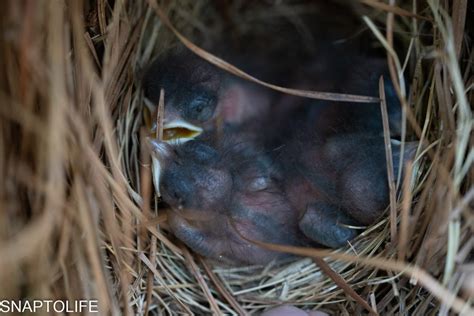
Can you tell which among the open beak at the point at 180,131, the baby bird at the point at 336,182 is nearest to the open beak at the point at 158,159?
the open beak at the point at 180,131

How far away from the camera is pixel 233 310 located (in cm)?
147

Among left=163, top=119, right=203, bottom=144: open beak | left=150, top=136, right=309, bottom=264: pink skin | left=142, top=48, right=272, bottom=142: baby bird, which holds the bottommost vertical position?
left=150, top=136, right=309, bottom=264: pink skin

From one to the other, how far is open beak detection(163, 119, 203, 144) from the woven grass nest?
7 centimetres

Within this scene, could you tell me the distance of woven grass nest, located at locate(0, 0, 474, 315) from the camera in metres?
1.03

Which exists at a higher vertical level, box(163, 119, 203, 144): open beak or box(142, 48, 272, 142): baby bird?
box(142, 48, 272, 142): baby bird

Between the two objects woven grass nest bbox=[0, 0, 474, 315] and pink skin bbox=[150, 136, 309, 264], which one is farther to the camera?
pink skin bbox=[150, 136, 309, 264]

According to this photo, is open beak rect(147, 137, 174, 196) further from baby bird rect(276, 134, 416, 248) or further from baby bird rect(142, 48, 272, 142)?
baby bird rect(276, 134, 416, 248)

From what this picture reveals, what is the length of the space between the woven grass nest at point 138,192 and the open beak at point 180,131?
65mm

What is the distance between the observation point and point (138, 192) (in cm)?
148

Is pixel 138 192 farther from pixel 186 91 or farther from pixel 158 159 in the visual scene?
pixel 186 91

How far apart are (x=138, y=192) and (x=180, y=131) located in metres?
0.20

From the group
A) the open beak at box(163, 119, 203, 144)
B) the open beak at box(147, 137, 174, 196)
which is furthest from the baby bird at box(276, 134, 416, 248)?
the open beak at box(147, 137, 174, 196)

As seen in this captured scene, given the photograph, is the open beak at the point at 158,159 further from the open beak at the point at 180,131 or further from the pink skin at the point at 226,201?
the open beak at the point at 180,131

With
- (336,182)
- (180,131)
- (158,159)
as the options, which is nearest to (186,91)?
(180,131)
